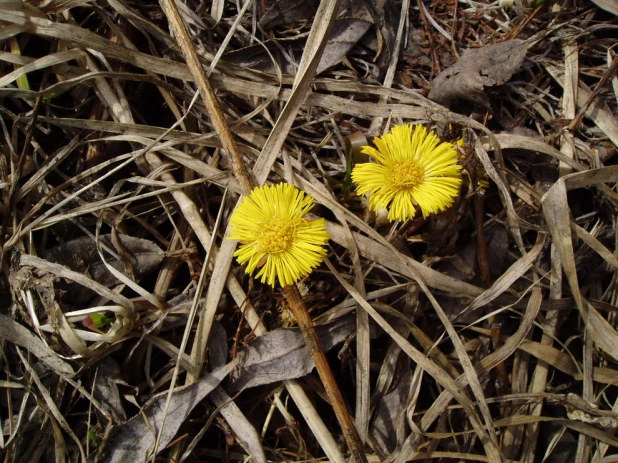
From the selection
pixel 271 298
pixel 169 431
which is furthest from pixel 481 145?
pixel 169 431

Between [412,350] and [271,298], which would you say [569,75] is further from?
[271,298]

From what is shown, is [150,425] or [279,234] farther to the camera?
[150,425]

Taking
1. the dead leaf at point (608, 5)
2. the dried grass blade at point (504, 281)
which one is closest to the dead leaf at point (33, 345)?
the dried grass blade at point (504, 281)

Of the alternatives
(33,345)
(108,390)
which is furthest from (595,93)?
(33,345)

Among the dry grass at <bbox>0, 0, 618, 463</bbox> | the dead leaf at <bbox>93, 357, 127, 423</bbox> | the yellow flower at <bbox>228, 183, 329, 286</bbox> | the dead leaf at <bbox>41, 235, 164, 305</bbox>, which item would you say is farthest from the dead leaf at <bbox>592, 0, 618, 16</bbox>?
the dead leaf at <bbox>93, 357, 127, 423</bbox>

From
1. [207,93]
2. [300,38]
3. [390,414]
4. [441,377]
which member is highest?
[300,38]

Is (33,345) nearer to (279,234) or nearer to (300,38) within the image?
(279,234)
